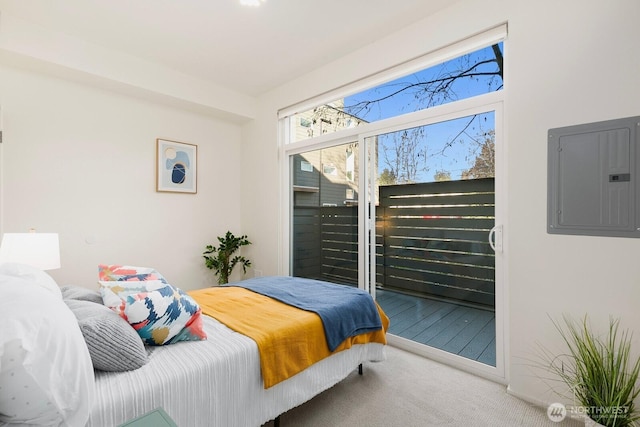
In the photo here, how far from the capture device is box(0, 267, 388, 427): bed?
982 mm

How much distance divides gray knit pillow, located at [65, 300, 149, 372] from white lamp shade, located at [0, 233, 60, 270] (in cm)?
102

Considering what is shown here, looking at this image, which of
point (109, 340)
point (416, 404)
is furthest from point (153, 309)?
point (416, 404)

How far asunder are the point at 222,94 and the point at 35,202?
2.10m

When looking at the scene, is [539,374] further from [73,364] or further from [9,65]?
[9,65]

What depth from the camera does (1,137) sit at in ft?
8.24

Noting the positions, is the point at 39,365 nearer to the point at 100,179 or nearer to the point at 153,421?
the point at 153,421

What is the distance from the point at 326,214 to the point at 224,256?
55.3 inches

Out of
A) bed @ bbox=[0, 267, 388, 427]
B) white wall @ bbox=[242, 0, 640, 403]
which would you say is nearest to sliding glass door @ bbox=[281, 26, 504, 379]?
white wall @ bbox=[242, 0, 640, 403]

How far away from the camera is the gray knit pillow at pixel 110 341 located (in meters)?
1.22

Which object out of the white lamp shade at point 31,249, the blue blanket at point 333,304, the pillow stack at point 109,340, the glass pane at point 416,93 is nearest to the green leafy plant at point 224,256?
the blue blanket at point 333,304

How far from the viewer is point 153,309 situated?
4.82 feet

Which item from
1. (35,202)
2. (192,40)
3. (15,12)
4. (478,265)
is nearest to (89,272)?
(35,202)

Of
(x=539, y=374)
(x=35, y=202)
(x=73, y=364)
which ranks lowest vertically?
(x=539, y=374)

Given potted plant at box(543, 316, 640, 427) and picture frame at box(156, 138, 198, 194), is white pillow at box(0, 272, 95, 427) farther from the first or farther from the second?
picture frame at box(156, 138, 198, 194)
